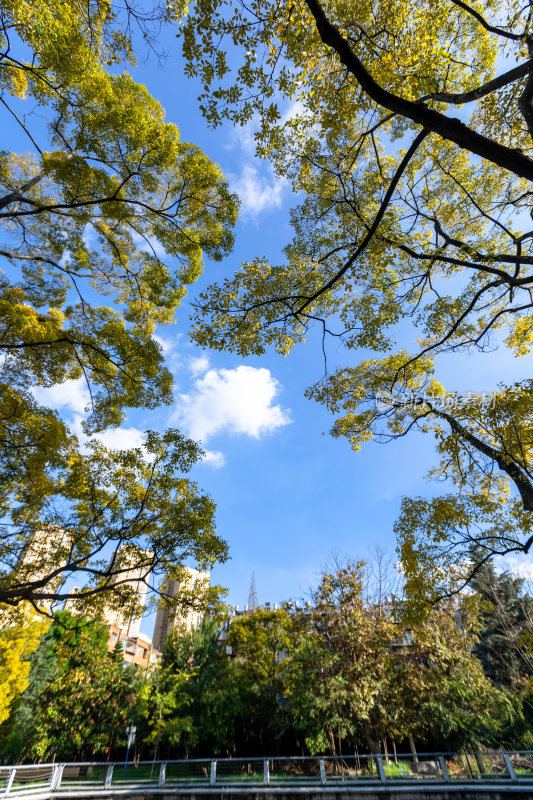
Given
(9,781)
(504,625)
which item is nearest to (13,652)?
(9,781)

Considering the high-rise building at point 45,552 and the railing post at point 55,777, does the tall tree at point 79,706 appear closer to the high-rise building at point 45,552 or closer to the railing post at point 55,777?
the railing post at point 55,777

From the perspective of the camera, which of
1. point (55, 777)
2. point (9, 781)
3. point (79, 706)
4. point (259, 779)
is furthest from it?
point (79, 706)

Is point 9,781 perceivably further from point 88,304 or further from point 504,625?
point 504,625

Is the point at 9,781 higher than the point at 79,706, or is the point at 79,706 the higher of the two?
the point at 79,706

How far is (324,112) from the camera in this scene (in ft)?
14.7

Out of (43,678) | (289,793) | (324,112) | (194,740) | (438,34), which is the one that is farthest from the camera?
(43,678)

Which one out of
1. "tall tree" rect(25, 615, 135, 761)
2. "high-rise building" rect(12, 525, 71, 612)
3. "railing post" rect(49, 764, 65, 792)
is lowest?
"railing post" rect(49, 764, 65, 792)

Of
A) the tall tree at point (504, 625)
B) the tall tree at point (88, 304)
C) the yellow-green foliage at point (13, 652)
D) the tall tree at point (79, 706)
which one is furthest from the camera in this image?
the tall tree at point (504, 625)

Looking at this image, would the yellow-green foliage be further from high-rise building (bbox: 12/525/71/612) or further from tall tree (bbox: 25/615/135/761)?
high-rise building (bbox: 12/525/71/612)

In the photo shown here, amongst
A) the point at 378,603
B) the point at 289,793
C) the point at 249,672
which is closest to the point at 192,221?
the point at 289,793

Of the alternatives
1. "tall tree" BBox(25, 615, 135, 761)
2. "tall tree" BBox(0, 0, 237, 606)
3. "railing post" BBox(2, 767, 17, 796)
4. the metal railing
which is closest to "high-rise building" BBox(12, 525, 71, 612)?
"tall tree" BBox(0, 0, 237, 606)

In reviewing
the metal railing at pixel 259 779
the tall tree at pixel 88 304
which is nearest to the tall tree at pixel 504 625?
the metal railing at pixel 259 779

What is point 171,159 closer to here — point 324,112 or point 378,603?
point 324,112

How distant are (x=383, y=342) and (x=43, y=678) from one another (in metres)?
22.5
